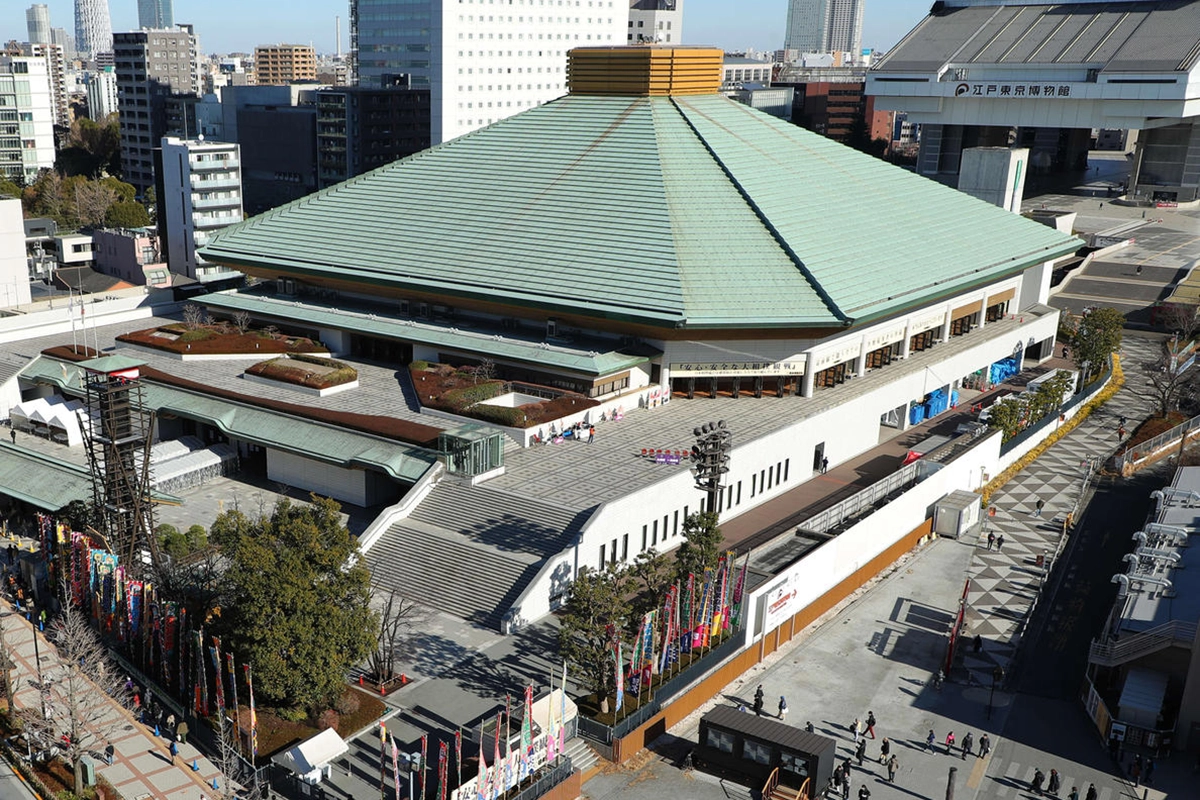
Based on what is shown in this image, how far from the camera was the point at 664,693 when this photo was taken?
35188mm

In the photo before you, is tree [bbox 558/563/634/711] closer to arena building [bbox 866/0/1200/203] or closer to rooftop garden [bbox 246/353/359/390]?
rooftop garden [bbox 246/353/359/390]

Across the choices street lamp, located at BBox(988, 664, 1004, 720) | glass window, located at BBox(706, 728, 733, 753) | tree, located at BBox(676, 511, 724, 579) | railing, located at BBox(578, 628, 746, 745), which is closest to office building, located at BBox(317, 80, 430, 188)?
tree, located at BBox(676, 511, 724, 579)

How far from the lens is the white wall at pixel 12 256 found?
8012 centimetres

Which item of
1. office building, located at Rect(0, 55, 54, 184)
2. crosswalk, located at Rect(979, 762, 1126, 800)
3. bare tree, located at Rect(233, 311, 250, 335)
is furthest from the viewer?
office building, located at Rect(0, 55, 54, 184)

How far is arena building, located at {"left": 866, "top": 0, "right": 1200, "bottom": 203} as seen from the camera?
10950 centimetres

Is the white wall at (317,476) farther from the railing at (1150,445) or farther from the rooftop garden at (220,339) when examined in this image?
the railing at (1150,445)

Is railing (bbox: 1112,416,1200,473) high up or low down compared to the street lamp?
up

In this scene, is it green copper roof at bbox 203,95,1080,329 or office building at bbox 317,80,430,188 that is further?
office building at bbox 317,80,430,188

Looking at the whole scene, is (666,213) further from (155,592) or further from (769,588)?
(155,592)

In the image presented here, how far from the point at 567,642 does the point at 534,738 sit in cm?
337

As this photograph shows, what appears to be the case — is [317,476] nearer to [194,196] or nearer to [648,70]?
[648,70]

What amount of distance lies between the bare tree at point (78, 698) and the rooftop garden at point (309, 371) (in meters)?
19.6

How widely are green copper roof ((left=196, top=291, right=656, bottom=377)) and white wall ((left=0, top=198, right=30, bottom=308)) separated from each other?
960 inches

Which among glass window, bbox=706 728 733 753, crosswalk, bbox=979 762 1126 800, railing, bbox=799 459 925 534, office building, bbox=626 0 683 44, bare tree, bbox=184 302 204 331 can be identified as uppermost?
office building, bbox=626 0 683 44
